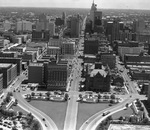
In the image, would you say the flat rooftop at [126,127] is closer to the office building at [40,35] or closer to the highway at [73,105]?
the highway at [73,105]

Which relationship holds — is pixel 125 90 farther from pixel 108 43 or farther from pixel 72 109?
pixel 108 43

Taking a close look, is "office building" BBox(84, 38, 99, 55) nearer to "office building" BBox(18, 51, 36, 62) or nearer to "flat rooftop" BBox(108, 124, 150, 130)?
"office building" BBox(18, 51, 36, 62)

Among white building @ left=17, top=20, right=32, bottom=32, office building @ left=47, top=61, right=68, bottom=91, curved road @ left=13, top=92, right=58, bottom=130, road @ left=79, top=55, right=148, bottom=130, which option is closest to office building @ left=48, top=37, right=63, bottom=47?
road @ left=79, top=55, right=148, bottom=130

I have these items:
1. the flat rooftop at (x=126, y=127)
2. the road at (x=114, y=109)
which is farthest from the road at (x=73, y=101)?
the flat rooftop at (x=126, y=127)

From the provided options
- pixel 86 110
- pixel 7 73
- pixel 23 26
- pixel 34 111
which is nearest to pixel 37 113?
pixel 34 111

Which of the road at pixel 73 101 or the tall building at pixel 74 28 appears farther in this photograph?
the tall building at pixel 74 28

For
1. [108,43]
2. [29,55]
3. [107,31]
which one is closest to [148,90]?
[29,55]
